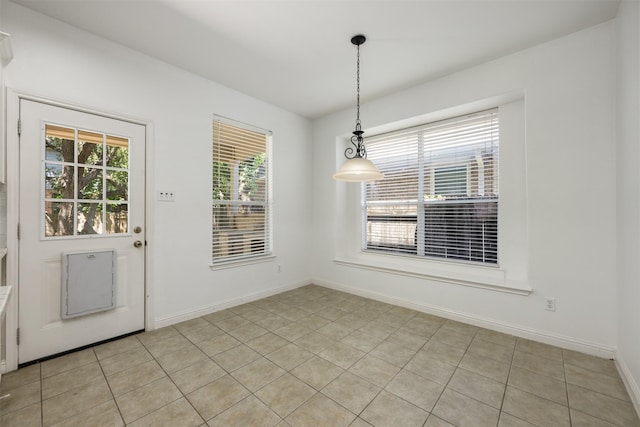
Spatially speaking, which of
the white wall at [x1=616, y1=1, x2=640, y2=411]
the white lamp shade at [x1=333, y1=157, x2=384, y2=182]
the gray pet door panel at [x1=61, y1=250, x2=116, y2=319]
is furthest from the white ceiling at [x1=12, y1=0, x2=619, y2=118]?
the gray pet door panel at [x1=61, y1=250, x2=116, y2=319]

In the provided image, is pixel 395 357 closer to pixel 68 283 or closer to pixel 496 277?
pixel 496 277

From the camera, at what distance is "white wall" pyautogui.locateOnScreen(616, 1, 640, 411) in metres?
1.83

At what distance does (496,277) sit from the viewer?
3.17 meters

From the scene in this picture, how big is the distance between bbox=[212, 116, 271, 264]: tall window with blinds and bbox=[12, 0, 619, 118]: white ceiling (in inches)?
31.8

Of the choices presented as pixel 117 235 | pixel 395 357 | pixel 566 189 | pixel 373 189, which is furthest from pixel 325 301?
pixel 566 189

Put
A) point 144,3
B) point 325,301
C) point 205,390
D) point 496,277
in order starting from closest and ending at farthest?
point 205,390, point 144,3, point 496,277, point 325,301

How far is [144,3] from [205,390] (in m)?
3.01

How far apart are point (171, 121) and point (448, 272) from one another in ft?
12.3

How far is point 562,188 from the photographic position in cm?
254

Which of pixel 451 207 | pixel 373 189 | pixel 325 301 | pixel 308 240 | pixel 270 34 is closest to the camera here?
pixel 270 34

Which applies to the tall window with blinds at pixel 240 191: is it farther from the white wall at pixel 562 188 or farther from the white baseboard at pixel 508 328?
the white wall at pixel 562 188

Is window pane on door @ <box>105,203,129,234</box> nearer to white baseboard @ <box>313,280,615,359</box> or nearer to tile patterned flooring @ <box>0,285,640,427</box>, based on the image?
tile patterned flooring @ <box>0,285,640,427</box>

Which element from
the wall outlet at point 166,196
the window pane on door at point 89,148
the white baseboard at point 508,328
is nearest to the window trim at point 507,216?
the white baseboard at point 508,328

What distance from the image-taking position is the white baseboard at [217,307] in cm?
299
